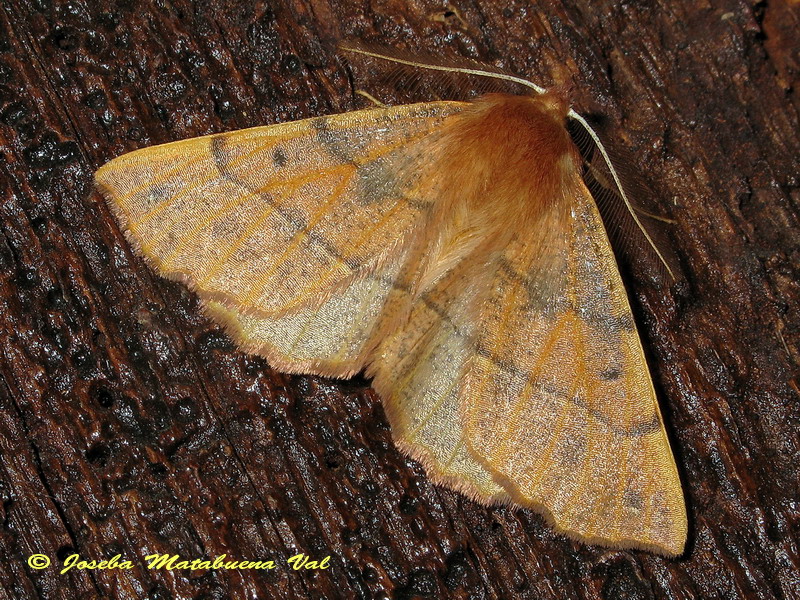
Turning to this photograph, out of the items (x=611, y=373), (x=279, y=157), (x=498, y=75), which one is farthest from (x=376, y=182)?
(x=611, y=373)

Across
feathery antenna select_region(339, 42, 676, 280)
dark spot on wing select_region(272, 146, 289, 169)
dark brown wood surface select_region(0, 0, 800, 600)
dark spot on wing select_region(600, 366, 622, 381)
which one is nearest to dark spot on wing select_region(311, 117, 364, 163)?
dark spot on wing select_region(272, 146, 289, 169)

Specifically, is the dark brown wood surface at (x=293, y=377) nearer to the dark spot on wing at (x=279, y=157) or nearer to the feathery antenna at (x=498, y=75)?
the feathery antenna at (x=498, y=75)

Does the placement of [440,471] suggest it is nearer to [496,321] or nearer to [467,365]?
[467,365]

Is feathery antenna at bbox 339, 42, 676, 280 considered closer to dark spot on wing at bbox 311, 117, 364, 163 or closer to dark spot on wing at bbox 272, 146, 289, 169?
dark spot on wing at bbox 311, 117, 364, 163

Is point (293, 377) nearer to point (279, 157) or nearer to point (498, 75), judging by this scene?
point (279, 157)

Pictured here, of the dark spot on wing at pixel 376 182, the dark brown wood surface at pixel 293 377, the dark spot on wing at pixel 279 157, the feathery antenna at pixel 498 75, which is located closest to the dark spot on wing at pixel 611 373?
the dark brown wood surface at pixel 293 377

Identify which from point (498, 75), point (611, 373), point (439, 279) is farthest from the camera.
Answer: point (498, 75)
